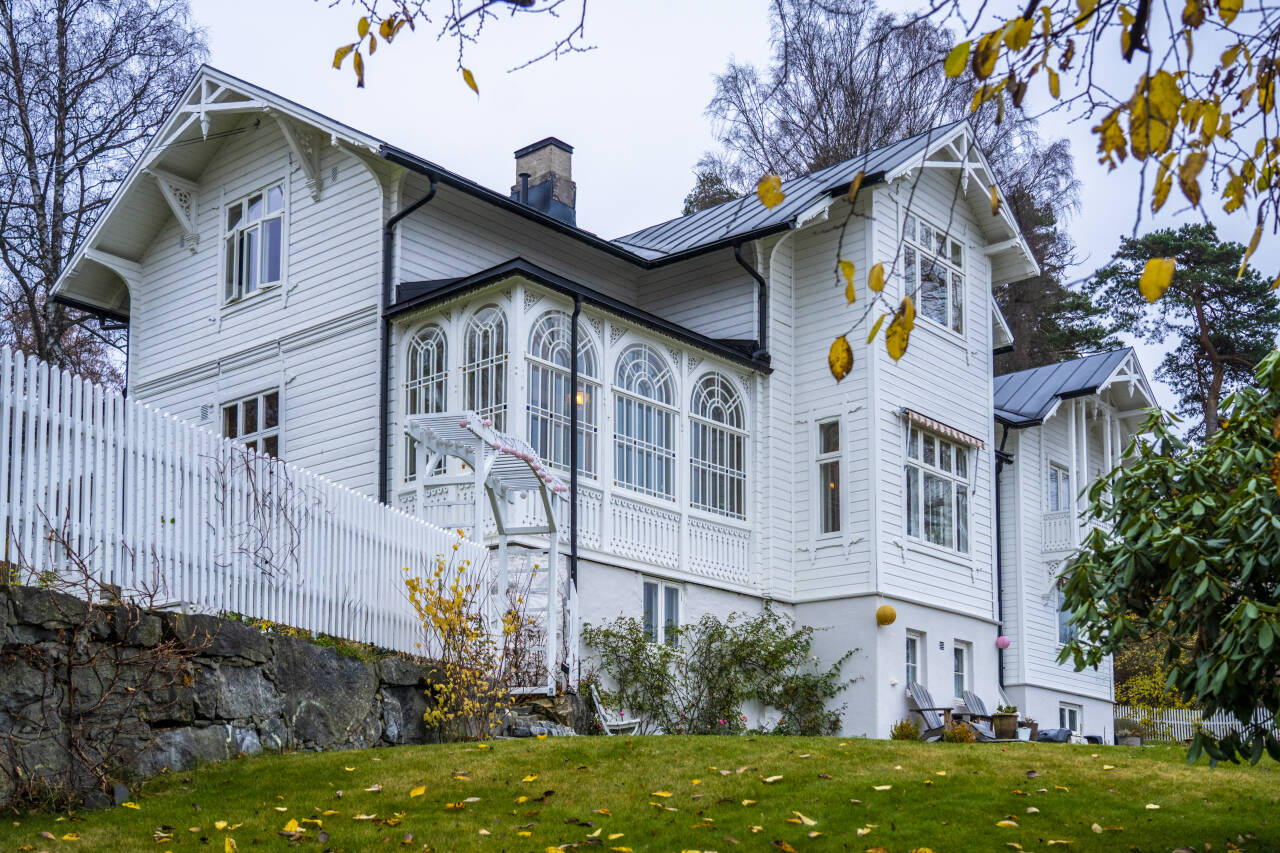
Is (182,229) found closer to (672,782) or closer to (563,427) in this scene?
(563,427)

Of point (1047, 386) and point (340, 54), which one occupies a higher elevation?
point (1047, 386)

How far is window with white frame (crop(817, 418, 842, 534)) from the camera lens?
20.0 metres

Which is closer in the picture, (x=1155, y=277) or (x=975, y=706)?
(x=1155, y=277)

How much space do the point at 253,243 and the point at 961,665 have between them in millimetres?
11521

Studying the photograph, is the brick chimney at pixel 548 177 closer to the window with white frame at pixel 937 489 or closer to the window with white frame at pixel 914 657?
the window with white frame at pixel 937 489

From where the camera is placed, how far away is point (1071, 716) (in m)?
25.6

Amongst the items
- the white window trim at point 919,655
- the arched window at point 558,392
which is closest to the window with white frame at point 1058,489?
the white window trim at point 919,655

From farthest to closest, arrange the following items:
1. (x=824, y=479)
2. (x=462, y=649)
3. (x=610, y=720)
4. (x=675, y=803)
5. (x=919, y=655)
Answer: (x=919, y=655) → (x=824, y=479) → (x=610, y=720) → (x=462, y=649) → (x=675, y=803)

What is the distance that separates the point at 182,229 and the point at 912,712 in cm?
1224

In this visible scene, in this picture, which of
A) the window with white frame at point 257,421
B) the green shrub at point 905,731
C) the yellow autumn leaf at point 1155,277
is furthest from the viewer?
the window with white frame at point 257,421

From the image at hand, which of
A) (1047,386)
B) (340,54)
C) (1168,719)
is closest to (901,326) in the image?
(340,54)

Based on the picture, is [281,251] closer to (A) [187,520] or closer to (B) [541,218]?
(B) [541,218]

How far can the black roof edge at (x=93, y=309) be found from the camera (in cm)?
2248

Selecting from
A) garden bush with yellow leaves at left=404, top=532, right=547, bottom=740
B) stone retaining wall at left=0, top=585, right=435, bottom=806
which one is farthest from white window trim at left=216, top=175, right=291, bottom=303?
stone retaining wall at left=0, top=585, right=435, bottom=806
